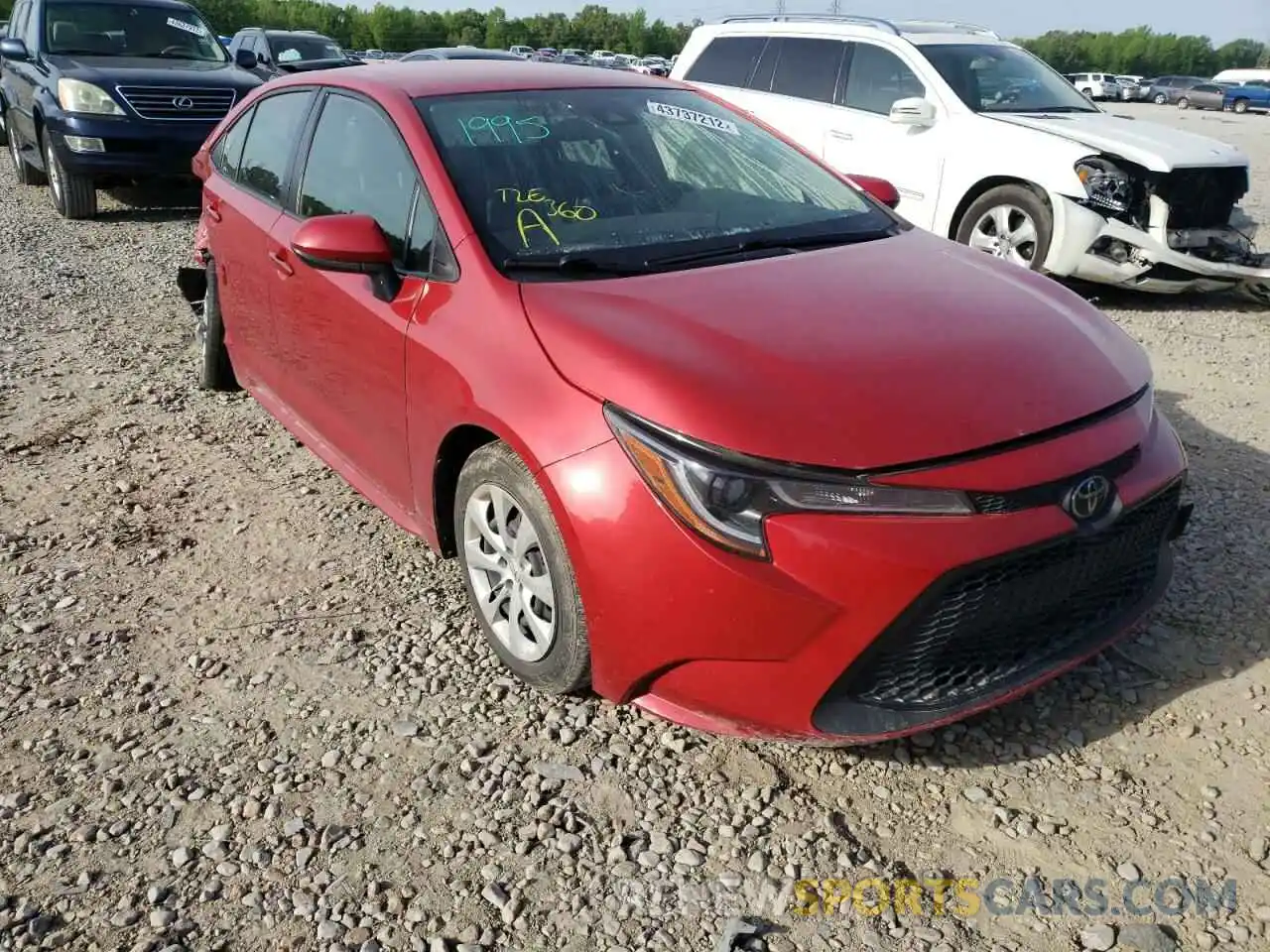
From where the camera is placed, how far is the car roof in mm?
3410

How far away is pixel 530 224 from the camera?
9.74ft

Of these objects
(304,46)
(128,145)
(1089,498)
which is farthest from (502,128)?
(304,46)

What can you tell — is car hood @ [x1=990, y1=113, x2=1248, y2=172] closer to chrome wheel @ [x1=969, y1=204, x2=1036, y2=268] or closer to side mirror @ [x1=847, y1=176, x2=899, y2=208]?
chrome wheel @ [x1=969, y1=204, x2=1036, y2=268]

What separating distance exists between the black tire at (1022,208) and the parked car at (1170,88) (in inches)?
1896

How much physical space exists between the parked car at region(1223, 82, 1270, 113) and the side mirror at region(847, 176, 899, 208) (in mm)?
47532

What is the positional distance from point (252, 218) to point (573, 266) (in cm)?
183

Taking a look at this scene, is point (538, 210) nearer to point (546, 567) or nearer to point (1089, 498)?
point (546, 567)

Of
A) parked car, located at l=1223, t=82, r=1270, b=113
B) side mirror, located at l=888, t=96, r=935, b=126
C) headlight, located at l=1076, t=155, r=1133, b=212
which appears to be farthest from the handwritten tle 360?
parked car, located at l=1223, t=82, r=1270, b=113

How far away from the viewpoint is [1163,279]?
259 inches

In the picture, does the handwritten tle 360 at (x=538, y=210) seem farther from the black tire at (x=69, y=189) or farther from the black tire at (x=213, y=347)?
the black tire at (x=69, y=189)

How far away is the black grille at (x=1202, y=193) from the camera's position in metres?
6.47

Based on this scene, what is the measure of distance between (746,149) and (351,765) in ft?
8.10

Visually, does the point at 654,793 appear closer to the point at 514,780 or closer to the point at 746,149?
the point at 514,780

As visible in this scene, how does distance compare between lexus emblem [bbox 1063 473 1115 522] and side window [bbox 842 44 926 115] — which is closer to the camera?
lexus emblem [bbox 1063 473 1115 522]
